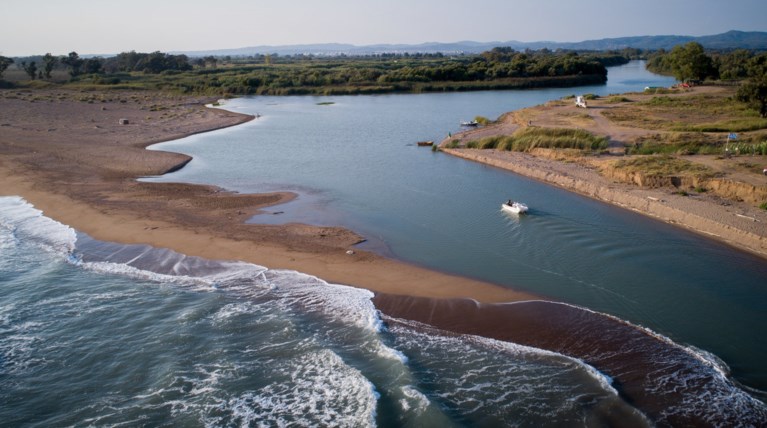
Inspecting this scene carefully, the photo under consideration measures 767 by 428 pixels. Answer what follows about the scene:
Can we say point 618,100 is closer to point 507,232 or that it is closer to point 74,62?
point 507,232

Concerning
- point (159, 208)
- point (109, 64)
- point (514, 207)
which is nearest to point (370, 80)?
point (159, 208)

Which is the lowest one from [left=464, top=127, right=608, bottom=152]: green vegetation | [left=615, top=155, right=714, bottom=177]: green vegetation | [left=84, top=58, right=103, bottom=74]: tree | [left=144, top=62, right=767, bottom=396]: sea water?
[left=144, top=62, right=767, bottom=396]: sea water

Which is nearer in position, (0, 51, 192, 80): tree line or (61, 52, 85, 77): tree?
(0, 51, 192, 80): tree line

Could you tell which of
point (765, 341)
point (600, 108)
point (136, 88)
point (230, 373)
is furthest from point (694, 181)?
point (136, 88)

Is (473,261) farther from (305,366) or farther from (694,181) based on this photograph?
(694,181)

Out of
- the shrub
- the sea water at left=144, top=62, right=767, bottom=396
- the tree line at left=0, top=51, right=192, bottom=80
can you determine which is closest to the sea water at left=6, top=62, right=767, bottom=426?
the sea water at left=144, top=62, right=767, bottom=396

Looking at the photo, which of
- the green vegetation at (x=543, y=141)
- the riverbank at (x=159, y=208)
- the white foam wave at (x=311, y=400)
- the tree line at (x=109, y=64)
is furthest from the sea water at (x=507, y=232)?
the tree line at (x=109, y=64)

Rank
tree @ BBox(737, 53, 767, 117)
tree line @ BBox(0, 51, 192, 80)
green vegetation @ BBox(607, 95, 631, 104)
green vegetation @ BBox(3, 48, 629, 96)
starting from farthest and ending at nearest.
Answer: tree line @ BBox(0, 51, 192, 80) → green vegetation @ BBox(3, 48, 629, 96) → green vegetation @ BBox(607, 95, 631, 104) → tree @ BBox(737, 53, 767, 117)

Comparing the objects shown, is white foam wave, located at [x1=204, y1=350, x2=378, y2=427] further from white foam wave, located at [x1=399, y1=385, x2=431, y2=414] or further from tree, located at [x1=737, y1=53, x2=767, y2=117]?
tree, located at [x1=737, y1=53, x2=767, y2=117]
